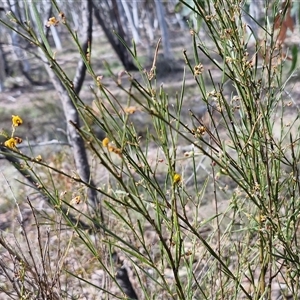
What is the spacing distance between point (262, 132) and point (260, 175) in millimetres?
131

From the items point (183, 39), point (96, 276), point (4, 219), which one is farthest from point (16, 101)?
point (183, 39)

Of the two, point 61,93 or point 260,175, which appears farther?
point 61,93

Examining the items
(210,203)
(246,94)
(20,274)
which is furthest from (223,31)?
(210,203)

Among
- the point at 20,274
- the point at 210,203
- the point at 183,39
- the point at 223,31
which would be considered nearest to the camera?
the point at 223,31

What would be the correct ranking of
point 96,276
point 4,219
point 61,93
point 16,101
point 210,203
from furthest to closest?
point 16,101, point 210,203, point 4,219, point 96,276, point 61,93

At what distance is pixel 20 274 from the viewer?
49.0 inches

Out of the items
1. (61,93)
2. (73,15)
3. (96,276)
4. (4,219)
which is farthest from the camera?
(73,15)

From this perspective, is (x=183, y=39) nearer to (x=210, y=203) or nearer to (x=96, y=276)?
(x=210, y=203)

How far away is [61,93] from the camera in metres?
2.60

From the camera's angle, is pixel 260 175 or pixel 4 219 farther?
pixel 4 219

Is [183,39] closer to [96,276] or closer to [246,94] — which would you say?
[96,276]

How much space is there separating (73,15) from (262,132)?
87.6ft

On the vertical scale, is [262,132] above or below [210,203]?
above

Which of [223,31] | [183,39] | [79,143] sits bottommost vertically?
[183,39]
